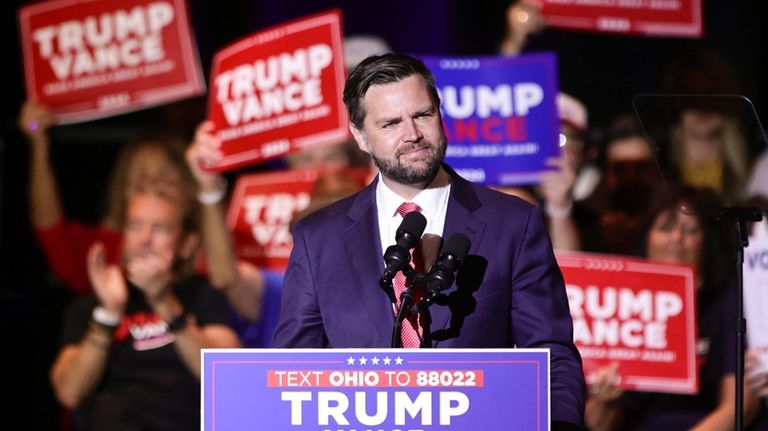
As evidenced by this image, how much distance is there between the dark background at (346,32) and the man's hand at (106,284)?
4.30 ft

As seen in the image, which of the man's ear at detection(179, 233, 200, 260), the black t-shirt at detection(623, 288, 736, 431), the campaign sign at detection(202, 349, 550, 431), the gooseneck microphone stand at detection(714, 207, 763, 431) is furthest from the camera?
the man's ear at detection(179, 233, 200, 260)

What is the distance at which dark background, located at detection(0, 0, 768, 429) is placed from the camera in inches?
251

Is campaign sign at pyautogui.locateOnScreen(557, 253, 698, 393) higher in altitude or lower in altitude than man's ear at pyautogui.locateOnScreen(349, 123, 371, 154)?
lower

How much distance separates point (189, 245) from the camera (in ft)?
16.4

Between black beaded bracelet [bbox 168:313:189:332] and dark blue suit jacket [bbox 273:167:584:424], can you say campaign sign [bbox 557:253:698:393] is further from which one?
dark blue suit jacket [bbox 273:167:584:424]

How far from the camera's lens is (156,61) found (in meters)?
5.11

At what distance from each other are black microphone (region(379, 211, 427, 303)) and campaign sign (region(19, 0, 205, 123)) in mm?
2674

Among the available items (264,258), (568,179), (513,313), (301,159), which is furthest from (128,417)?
(513,313)

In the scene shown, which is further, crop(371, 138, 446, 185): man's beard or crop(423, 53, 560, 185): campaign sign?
crop(423, 53, 560, 185): campaign sign

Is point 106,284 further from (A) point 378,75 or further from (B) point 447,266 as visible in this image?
(B) point 447,266

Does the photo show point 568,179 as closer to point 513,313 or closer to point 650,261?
point 650,261

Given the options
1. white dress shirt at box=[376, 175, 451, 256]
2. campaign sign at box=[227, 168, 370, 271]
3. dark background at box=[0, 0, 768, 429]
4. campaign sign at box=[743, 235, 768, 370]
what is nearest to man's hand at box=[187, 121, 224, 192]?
campaign sign at box=[227, 168, 370, 271]

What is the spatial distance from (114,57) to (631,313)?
2.25m

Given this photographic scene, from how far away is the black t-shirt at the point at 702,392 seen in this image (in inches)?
179
